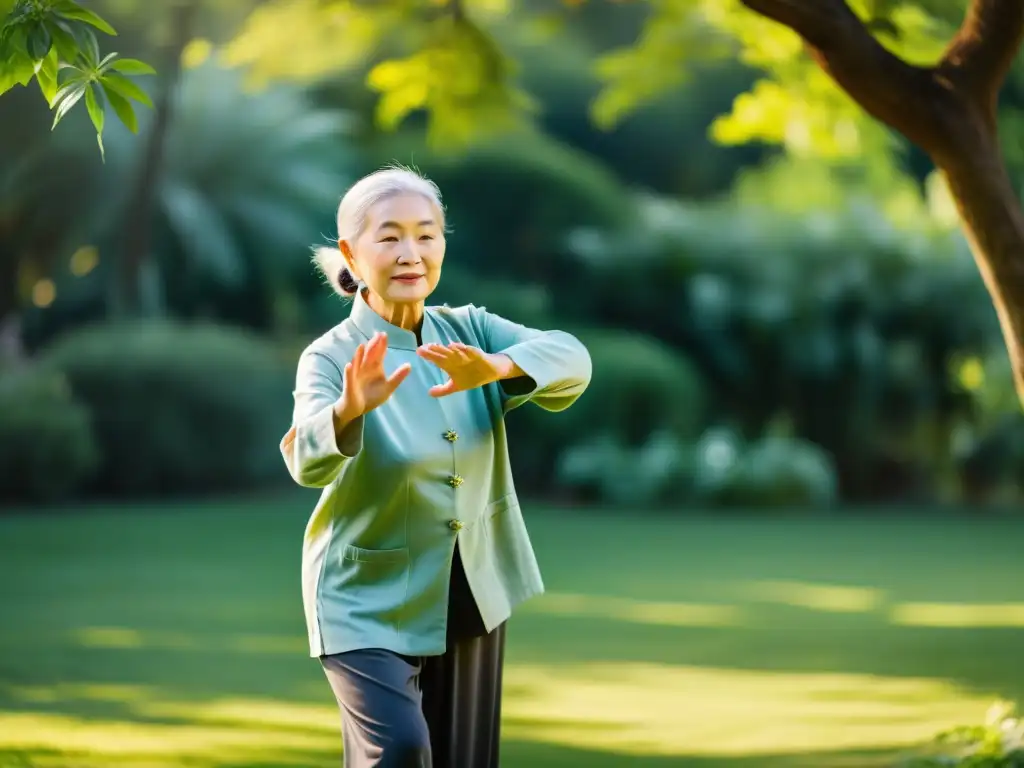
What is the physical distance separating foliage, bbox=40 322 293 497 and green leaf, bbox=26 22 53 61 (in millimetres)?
12568

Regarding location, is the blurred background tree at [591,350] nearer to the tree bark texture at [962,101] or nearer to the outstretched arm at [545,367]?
the tree bark texture at [962,101]

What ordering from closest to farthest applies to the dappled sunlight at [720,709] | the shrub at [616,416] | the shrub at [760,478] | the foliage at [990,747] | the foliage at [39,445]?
the foliage at [990,747] < the dappled sunlight at [720,709] < the foliage at [39,445] < the shrub at [760,478] < the shrub at [616,416]

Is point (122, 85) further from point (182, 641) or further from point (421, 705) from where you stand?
point (182, 641)

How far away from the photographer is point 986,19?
5.05 metres

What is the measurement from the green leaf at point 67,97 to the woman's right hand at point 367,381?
96cm

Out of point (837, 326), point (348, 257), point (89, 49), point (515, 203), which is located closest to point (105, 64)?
point (89, 49)

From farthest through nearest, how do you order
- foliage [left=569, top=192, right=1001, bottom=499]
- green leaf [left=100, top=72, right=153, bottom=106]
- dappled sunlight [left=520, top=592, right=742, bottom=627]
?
foliage [left=569, top=192, right=1001, bottom=499]
dappled sunlight [left=520, top=592, right=742, bottom=627]
green leaf [left=100, top=72, right=153, bottom=106]

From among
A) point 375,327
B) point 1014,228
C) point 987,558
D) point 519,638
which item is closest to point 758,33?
point 519,638

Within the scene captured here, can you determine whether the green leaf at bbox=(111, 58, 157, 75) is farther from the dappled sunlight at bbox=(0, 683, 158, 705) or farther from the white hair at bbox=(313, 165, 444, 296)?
the dappled sunlight at bbox=(0, 683, 158, 705)

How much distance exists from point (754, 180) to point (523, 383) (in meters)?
22.0

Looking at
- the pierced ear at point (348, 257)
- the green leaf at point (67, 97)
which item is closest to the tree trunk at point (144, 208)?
the green leaf at point (67, 97)

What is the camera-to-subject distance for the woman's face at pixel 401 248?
344cm

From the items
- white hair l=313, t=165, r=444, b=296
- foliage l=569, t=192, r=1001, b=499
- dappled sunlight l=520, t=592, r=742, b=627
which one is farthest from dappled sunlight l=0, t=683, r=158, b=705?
foliage l=569, t=192, r=1001, b=499

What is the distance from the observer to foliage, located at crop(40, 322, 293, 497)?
52.7 feet
